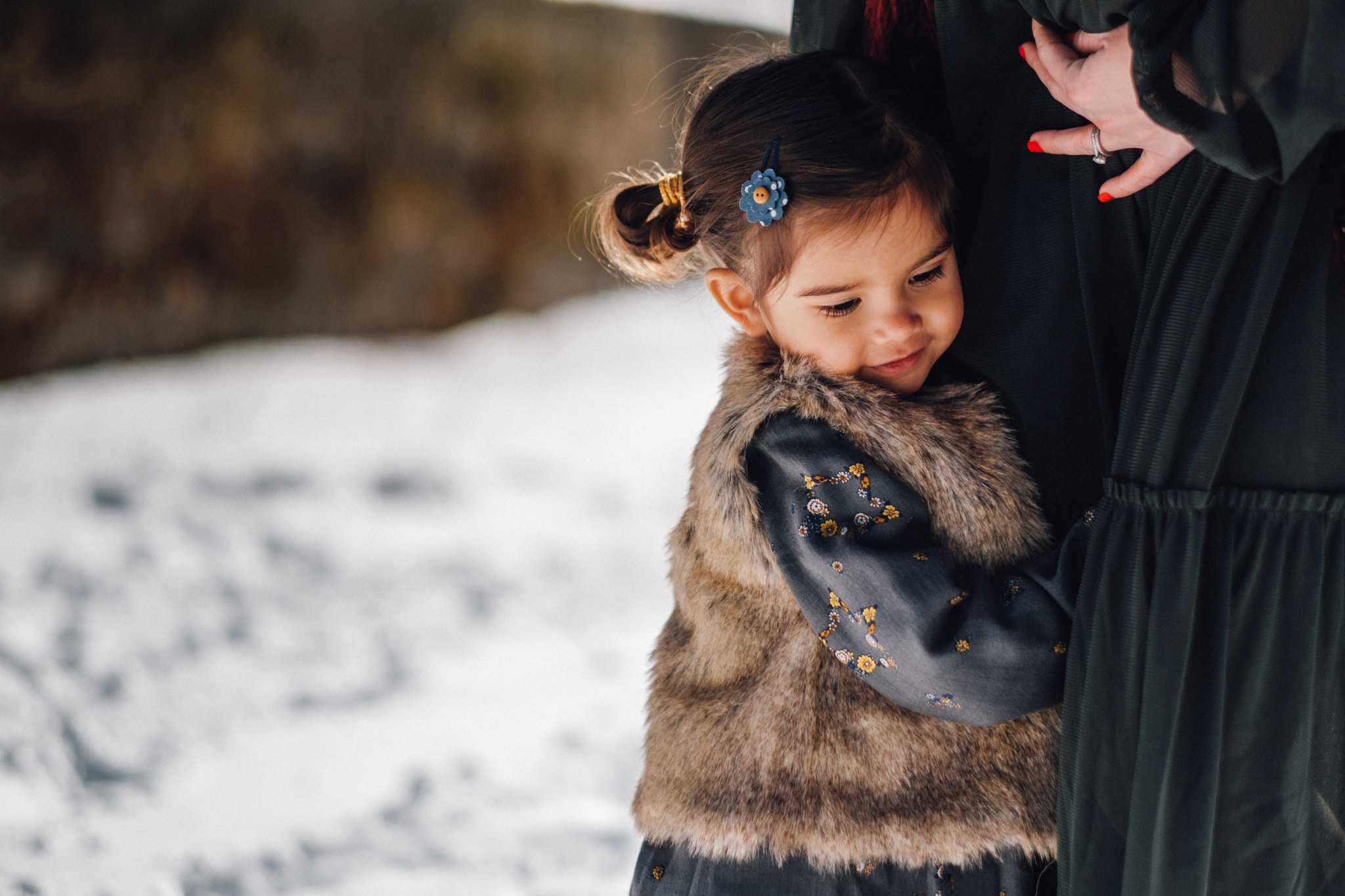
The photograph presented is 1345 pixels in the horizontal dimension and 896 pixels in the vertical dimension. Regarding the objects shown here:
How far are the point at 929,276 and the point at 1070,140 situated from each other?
0.62 ft

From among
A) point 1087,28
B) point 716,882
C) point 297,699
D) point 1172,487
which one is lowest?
point 297,699

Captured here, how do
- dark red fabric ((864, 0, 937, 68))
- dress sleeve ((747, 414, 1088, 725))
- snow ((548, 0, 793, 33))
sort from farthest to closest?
1. snow ((548, 0, 793, 33))
2. dark red fabric ((864, 0, 937, 68))
3. dress sleeve ((747, 414, 1088, 725))

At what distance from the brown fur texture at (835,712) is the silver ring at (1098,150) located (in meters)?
0.22

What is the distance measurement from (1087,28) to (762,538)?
46cm

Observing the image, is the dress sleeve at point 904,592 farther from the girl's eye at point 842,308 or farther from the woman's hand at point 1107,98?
the woman's hand at point 1107,98

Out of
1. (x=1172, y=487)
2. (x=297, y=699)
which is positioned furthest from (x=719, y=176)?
(x=297, y=699)

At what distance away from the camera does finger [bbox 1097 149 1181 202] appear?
0.69 m

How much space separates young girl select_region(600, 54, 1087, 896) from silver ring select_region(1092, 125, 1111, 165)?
18cm

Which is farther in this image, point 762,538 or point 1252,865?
point 762,538

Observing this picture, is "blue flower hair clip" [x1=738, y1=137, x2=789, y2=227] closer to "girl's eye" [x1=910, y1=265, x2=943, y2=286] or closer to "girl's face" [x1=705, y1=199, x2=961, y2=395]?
"girl's face" [x1=705, y1=199, x2=961, y2=395]

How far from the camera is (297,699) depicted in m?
2.54

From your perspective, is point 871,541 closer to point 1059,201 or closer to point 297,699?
point 1059,201

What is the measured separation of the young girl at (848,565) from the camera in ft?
2.68

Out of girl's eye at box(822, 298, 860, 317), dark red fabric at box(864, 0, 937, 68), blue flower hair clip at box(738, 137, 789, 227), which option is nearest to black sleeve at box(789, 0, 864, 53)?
dark red fabric at box(864, 0, 937, 68)
